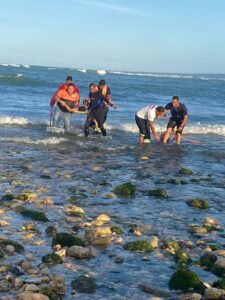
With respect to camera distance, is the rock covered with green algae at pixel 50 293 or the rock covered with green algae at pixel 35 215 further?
the rock covered with green algae at pixel 35 215

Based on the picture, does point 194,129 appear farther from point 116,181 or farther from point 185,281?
point 185,281

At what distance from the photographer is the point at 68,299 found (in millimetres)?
4820

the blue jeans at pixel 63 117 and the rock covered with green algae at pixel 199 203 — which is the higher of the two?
the blue jeans at pixel 63 117

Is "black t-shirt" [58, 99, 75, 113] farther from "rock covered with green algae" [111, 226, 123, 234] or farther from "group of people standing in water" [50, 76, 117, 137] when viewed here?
"rock covered with green algae" [111, 226, 123, 234]

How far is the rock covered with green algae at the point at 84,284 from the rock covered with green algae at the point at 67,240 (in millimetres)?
1022

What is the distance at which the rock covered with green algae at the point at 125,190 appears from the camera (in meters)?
9.39

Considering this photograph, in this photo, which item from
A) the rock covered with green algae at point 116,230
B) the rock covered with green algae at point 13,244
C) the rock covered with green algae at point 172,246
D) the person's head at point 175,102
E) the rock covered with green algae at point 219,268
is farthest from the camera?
the person's head at point 175,102

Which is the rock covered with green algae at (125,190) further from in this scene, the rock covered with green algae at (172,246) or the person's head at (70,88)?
the person's head at (70,88)

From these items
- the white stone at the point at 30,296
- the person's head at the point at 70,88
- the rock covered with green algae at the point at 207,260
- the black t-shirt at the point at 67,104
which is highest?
the person's head at the point at 70,88

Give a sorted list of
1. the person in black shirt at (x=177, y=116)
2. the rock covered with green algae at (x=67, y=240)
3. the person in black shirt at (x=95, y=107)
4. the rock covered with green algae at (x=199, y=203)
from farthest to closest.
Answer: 1. the person in black shirt at (x=95, y=107)
2. the person in black shirt at (x=177, y=116)
3. the rock covered with green algae at (x=199, y=203)
4. the rock covered with green algae at (x=67, y=240)

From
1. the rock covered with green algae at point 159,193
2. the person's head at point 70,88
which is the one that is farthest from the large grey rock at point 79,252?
the person's head at point 70,88

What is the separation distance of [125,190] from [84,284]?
4.46 metres

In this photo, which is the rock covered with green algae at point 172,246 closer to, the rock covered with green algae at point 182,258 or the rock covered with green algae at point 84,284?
the rock covered with green algae at point 182,258

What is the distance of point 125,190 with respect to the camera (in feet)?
31.2
